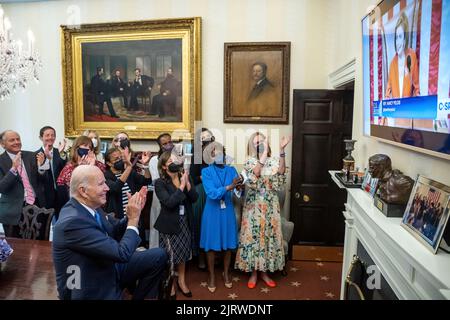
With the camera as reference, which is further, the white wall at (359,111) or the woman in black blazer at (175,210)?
the woman in black blazer at (175,210)

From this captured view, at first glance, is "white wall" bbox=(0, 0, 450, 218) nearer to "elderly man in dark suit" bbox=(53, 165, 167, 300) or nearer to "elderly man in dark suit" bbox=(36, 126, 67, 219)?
"elderly man in dark suit" bbox=(36, 126, 67, 219)

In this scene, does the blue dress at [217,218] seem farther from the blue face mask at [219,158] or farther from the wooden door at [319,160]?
the wooden door at [319,160]

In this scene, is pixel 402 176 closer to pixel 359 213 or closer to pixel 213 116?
pixel 359 213

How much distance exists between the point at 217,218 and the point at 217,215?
2cm

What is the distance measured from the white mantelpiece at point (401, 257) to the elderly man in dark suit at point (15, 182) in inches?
86.7

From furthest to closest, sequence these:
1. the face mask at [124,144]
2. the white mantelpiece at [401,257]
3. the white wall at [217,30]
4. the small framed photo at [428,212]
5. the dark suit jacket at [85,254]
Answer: the white wall at [217,30]
the face mask at [124,144]
the dark suit jacket at [85,254]
the small framed photo at [428,212]
the white mantelpiece at [401,257]

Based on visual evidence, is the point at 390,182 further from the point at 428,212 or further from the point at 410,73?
the point at 410,73

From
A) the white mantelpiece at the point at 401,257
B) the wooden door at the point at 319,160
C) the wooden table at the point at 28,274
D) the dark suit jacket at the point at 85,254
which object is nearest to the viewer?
the white mantelpiece at the point at 401,257

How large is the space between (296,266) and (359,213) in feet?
4.59

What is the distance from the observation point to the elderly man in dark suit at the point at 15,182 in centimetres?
217

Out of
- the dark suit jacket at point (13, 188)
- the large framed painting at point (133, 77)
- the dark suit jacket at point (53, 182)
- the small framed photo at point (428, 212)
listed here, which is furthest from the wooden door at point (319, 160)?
the dark suit jacket at point (13, 188)

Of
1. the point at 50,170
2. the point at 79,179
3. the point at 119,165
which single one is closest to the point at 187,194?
the point at 119,165

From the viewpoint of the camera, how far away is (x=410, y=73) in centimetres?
131

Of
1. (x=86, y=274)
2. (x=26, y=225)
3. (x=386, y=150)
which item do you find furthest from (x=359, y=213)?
(x=26, y=225)
